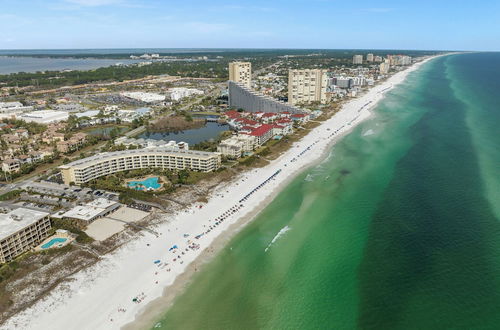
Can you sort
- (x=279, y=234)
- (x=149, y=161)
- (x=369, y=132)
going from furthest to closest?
(x=369, y=132)
(x=149, y=161)
(x=279, y=234)

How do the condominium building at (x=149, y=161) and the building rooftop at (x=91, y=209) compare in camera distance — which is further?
the condominium building at (x=149, y=161)

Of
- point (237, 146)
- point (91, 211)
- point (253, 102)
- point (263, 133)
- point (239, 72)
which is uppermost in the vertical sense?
point (239, 72)

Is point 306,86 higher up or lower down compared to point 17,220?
higher up

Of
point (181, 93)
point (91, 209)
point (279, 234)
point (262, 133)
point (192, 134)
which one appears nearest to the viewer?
point (279, 234)

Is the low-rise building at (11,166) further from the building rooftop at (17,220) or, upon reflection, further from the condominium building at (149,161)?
the building rooftop at (17,220)

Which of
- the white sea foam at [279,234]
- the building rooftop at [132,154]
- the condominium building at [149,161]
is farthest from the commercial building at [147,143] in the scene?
the white sea foam at [279,234]

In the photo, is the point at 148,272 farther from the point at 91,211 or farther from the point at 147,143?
the point at 147,143

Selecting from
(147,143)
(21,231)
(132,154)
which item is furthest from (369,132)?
(21,231)
